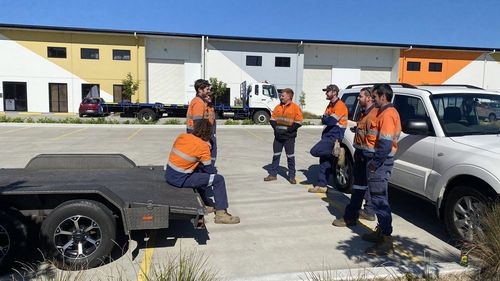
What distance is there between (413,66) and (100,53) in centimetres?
2956

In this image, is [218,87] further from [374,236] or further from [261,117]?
[374,236]

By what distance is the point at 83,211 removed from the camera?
12.6ft

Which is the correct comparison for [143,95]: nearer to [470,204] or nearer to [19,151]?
[19,151]

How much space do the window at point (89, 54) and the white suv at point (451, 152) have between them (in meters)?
32.9

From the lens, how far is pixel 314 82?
1534 inches

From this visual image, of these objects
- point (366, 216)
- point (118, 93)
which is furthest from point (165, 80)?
point (366, 216)

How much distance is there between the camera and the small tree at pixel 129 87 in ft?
109

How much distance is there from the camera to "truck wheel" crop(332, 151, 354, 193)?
694cm

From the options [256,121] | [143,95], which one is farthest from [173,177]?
[143,95]

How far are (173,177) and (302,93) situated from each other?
33391 millimetres

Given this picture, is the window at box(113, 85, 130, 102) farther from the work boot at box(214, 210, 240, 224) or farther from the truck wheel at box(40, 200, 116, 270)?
the truck wheel at box(40, 200, 116, 270)

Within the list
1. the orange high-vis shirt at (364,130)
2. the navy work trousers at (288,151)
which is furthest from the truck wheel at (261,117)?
the orange high-vis shirt at (364,130)

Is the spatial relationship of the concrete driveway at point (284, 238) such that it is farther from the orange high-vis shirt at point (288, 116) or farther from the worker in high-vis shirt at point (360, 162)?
the orange high-vis shirt at point (288, 116)

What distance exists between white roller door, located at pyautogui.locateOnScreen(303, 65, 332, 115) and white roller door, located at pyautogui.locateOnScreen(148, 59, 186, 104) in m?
12.2
